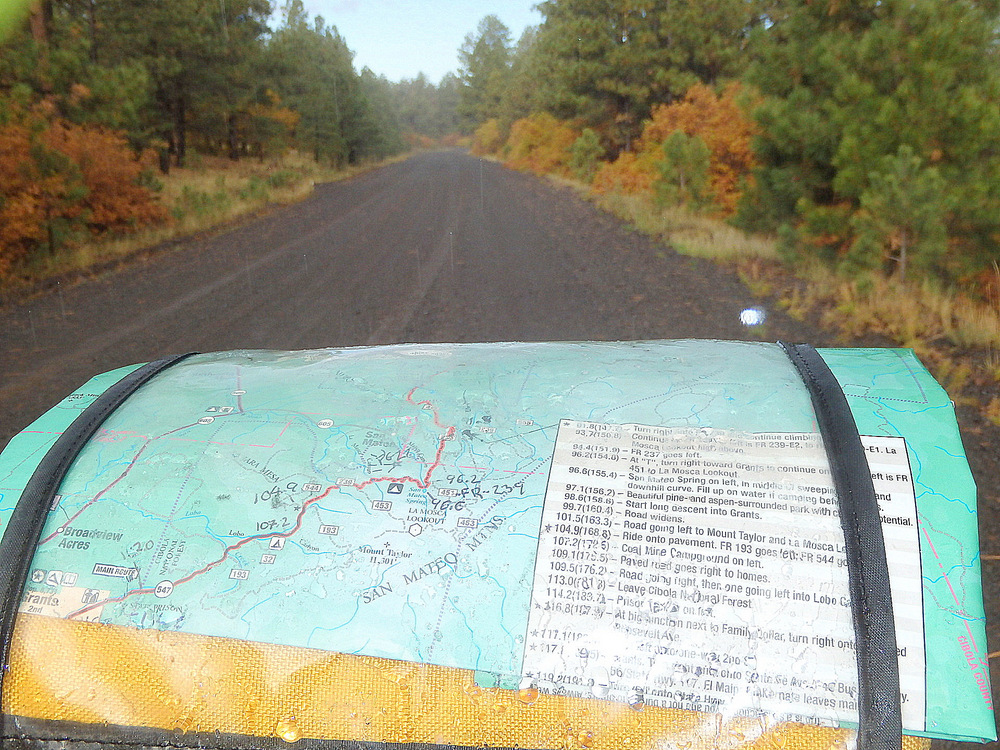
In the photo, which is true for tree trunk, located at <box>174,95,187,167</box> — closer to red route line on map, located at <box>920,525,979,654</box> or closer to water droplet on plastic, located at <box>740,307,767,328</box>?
water droplet on plastic, located at <box>740,307,767,328</box>

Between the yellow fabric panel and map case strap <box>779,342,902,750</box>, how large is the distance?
0.08 m

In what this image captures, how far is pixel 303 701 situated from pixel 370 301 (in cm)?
841

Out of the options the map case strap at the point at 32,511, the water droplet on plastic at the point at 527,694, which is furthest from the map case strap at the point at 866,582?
the map case strap at the point at 32,511

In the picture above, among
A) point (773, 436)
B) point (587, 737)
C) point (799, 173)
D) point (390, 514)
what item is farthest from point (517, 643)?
point (799, 173)

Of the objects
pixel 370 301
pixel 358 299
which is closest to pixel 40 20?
pixel 358 299

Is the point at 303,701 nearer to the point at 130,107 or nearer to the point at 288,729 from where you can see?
the point at 288,729

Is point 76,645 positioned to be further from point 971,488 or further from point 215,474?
point 971,488

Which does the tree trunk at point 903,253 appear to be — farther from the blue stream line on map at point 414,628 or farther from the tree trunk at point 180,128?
the tree trunk at point 180,128

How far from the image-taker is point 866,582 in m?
1.24

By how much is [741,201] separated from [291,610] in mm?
12029

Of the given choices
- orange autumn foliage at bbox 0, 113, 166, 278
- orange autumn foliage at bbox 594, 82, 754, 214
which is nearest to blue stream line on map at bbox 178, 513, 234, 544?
orange autumn foliage at bbox 0, 113, 166, 278

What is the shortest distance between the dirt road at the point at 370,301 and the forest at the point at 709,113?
160 centimetres

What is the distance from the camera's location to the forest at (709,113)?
7.33m

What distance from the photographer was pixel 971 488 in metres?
1.38
